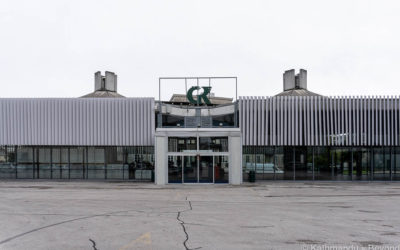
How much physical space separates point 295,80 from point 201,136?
30.6 metres

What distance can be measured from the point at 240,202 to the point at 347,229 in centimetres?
714

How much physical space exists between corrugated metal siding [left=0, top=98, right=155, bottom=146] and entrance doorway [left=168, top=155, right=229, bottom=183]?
3334 mm

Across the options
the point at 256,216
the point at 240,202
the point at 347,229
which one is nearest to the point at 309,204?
the point at 240,202

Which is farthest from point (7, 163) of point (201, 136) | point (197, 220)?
point (197, 220)

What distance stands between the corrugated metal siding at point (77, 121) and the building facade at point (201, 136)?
0.26 ft

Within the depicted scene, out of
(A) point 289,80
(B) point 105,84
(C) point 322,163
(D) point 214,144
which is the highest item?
(A) point 289,80

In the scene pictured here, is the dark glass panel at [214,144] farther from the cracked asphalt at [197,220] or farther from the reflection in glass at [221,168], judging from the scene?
the cracked asphalt at [197,220]

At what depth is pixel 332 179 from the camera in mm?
30094

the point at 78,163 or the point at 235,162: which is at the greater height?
the point at 235,162

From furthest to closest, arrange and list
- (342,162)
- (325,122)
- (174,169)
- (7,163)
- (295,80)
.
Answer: (295,80) → (7,163) → (342,162) → (325,122) → (174,169)

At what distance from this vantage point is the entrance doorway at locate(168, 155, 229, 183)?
27.9 meters

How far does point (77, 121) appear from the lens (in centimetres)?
3034

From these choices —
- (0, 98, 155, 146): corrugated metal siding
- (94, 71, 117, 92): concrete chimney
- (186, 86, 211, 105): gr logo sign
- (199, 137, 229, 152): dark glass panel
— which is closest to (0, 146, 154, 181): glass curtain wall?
(0, 98, 155, 146): corrugated metal siding

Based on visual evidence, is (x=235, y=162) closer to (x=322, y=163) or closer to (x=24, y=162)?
(x=322, y=163)
